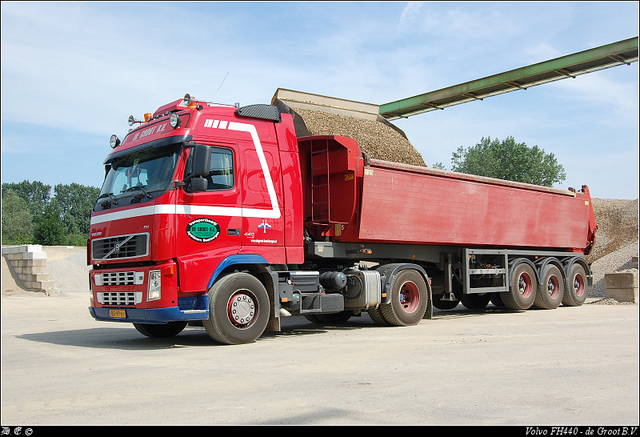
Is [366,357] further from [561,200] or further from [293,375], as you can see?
[561,200]

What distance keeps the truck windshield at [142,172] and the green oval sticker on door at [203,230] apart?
2.15 feet

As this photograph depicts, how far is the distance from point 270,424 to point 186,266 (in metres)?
4.37

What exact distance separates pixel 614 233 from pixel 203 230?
27.8m

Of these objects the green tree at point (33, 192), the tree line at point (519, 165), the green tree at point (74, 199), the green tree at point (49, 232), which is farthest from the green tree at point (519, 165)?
the green tree at point (33, 192)

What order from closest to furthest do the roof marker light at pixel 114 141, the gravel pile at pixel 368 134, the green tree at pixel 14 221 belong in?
the roof marker light at pixel 114 141 < the gravel pile at pixel 368 134 < the green tree at pixel 14 221

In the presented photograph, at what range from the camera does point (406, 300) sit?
37.7ft

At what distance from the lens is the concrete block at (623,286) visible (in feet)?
55.1

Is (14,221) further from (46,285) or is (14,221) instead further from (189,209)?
(189,209)

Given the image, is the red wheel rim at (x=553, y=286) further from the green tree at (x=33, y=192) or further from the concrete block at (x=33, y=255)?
the green tree at (x=33, y=192)

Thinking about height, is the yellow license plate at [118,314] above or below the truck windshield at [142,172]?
below

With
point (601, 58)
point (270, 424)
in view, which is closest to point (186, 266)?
point (270, 424)

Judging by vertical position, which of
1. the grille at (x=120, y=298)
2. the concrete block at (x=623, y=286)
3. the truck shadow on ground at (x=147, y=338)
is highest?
the grille at (x=120, y=298)

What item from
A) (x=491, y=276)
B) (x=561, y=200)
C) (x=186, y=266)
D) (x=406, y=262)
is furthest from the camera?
(x=561, y=200)

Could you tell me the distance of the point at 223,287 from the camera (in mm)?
8539
